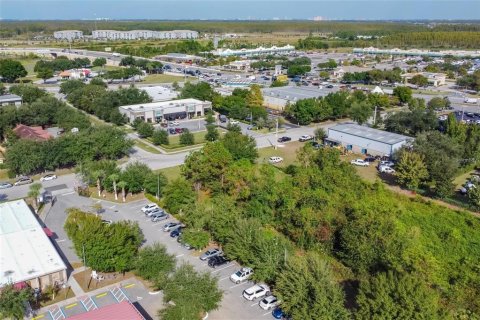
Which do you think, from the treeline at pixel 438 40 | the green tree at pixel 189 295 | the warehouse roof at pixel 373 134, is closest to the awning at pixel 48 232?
the green tree at pixel 189 295

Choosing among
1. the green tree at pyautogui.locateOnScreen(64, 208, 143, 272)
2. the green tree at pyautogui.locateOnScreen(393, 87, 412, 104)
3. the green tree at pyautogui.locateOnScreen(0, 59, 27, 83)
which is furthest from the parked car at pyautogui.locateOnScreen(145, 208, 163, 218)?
the green tree at pyautogui.locateOnScreen(0, 59, 27, 83)

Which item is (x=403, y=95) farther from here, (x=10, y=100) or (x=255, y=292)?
(x=10, y=100)

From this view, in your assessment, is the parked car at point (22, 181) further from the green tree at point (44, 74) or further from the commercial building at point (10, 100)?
the green tree at point (44, 74)

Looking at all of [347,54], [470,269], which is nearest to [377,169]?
[470,269]

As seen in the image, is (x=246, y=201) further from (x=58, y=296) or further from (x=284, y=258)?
(x=58, y=296)

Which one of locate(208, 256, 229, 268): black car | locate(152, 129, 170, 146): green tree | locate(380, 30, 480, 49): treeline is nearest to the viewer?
locate(208, 256, 229, 268): black car

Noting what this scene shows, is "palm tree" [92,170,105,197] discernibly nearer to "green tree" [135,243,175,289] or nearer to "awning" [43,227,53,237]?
"awning" [43,227,53,237]
